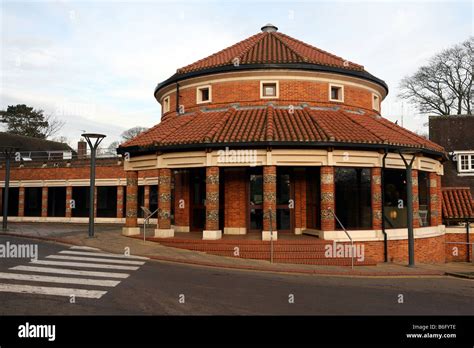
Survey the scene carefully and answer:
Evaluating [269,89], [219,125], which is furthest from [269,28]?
[219,125]

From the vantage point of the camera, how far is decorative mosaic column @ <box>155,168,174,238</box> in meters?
16.0

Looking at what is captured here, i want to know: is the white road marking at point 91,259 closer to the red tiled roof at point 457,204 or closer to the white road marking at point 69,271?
the white road marking at point 69,271

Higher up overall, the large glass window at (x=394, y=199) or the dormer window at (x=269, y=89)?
the dormer window at (x=269, y=89)

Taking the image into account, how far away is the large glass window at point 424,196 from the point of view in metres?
18.2

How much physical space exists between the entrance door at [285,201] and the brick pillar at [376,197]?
11.4ft

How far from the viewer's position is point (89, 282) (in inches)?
374

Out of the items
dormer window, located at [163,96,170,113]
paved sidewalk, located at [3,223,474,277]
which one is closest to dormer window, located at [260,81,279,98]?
dormer window, located at [163,96,170,113]

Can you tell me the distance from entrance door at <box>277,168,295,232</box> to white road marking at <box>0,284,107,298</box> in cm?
1000

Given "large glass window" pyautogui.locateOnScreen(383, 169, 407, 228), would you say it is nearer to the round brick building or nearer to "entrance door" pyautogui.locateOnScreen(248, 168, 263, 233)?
the round brick building

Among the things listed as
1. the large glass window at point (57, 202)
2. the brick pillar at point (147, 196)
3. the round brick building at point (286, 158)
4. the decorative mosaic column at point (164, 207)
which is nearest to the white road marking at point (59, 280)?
the round brick building at point (286, 158)
